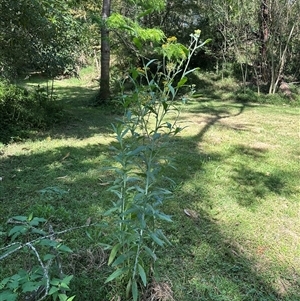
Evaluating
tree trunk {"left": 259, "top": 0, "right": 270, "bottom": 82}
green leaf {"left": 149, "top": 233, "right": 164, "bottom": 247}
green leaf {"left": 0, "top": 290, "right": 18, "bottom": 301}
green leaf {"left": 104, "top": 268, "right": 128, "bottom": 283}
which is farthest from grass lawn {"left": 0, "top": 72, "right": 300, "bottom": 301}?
tree trunk {"left": 259, "top": 0, "right": 270, "bottom": 82}

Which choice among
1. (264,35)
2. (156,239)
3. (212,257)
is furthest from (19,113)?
(264,35)

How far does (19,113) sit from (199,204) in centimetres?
317

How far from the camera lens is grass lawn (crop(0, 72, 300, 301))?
1.70 meters

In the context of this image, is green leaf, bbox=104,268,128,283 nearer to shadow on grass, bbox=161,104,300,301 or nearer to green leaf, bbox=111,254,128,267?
green leaf, bbox=111,254,128,267

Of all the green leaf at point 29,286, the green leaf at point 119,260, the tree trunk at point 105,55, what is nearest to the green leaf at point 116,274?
the green leaf at point 119,260

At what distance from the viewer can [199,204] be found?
254 centimetres

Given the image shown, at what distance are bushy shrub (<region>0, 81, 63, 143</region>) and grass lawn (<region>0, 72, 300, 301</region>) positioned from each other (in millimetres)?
243

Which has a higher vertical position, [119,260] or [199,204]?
[119,260]

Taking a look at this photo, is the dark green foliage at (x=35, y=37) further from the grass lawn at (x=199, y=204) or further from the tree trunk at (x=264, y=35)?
the tree trunk at (x=264, y=35)

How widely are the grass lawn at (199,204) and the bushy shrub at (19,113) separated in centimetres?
24

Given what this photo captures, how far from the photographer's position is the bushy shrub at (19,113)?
423 centimetres

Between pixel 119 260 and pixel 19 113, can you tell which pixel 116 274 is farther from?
pixel 19 113

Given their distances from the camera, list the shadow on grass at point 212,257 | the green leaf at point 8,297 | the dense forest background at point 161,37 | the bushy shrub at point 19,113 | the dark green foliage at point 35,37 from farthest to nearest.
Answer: the bushy shrub at point 19,113, the dense forest background at point 161,37, the dark green foliage at point 35,37, the shadow on grass at point 212,257, the green leaf at point 8,297

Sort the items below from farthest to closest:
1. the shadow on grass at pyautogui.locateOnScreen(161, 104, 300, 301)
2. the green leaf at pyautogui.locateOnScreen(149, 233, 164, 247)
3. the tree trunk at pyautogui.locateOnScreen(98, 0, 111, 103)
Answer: the tree trunk at pyautogui.locateOnScreen(98, 0, 111, 103) → the shadow on grass at pyautogui.locateOnScreen(161, 104, 300, 301) → the green leaf at pyautogui.locateOnScreen(149, 233, 164, 247)
